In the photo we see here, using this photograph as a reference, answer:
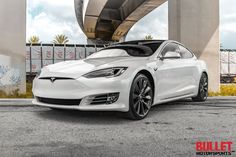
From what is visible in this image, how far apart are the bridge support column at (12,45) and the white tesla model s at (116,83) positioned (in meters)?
4.35

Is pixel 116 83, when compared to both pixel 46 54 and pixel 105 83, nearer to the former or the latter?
pixel 105 83

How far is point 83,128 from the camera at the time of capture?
332cm

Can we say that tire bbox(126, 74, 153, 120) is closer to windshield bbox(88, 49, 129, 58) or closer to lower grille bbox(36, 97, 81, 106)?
lower grille bbox(36, 97, 81, 106)

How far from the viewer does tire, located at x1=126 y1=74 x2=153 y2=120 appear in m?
3.74

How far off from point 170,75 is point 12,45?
5.75 meters

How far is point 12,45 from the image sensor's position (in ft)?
26.6

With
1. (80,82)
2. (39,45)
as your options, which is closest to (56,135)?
(80,82)

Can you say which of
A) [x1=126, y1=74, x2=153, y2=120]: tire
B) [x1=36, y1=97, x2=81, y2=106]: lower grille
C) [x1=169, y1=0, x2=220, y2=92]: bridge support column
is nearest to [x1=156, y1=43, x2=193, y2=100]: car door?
[x1=126, y1=74, x2=153, y2=120]: tire

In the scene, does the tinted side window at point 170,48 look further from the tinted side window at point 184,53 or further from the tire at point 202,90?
the tire at point 202,90

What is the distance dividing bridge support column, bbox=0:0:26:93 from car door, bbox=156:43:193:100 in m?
5.31

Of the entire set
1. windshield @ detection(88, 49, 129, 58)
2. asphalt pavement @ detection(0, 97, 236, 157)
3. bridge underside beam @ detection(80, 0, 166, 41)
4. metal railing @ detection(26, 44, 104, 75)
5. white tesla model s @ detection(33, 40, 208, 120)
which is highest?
bridge underside beam @ detection(80, 0, 166, 41)

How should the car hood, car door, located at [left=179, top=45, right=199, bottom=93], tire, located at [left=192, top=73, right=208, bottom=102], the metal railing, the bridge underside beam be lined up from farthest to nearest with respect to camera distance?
1. the bridge underside beam
2. the metal railing
3. tire, located at [left=192, top=73, right=208, bottom=102]
4. car door, located at [left=179, top=45, right=199, bottom=93]
5. the car hood

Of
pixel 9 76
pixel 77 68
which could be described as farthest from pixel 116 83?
pixel 9 76

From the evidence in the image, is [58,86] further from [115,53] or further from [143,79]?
[115,53]
